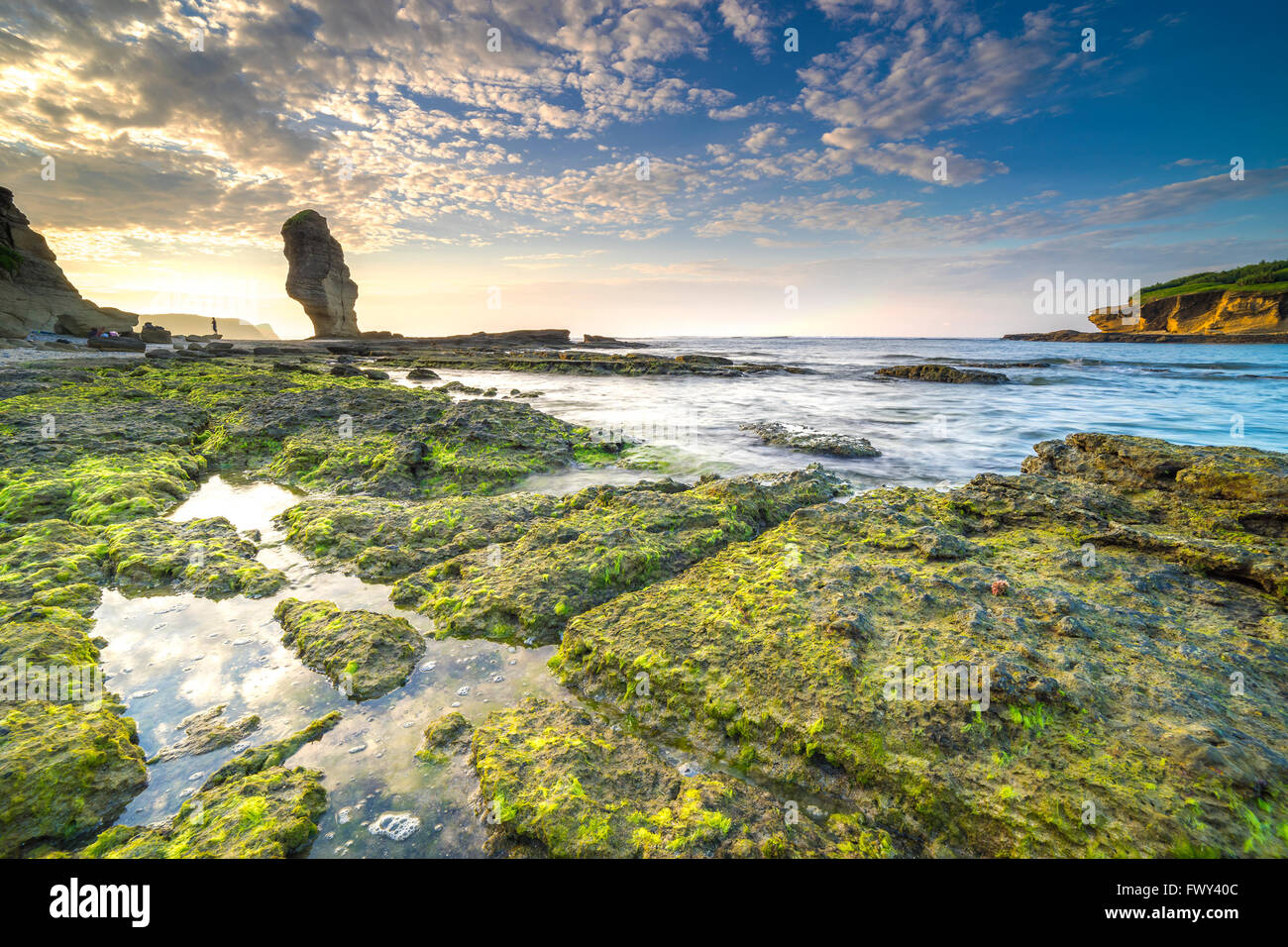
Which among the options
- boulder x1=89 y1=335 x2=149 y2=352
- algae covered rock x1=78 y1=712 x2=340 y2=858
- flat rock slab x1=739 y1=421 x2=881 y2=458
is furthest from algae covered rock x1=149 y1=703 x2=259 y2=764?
boulder x1=89 y1=335 x2=149 y2=352

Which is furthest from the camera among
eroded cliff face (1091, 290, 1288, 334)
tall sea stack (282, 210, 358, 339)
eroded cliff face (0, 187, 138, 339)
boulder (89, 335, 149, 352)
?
eroded cliff face (1091, 290, 1288, 334)

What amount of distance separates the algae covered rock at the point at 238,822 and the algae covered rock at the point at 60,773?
236mm

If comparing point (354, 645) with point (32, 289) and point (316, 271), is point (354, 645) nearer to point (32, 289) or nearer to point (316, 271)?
point (32, 289)

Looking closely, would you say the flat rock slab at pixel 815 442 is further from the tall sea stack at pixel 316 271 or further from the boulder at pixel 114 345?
the tall sea stack at pixel 316 271

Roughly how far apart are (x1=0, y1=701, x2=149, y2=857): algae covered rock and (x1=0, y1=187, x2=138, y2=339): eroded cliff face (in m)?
45.9

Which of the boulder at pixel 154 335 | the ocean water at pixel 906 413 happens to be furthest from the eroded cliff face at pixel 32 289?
the ocean water at pixel 906 413

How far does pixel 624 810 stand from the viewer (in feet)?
7.71

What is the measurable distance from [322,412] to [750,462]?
911 centimetres

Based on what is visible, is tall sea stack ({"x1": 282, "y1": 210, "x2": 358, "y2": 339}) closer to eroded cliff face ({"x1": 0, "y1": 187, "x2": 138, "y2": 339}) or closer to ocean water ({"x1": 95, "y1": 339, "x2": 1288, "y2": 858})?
eroded cliff face ({"x1": 0, "y1": 187, "x2": 138, "y2": 339})

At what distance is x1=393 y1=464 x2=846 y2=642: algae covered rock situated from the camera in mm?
4082

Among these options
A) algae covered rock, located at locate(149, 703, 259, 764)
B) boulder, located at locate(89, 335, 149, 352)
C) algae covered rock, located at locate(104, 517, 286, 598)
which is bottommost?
algae covered rock, located at locate(149, 703, 259, 764)

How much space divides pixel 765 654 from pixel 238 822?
2.84 meters

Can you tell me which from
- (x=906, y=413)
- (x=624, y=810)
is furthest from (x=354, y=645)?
(x=906, y=413)
